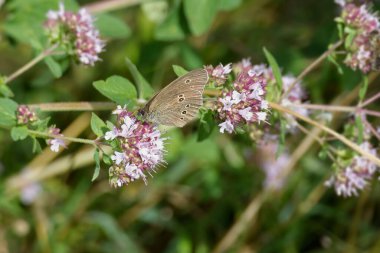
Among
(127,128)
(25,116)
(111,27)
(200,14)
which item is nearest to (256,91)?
(127,128)

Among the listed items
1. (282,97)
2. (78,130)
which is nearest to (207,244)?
(78,130)

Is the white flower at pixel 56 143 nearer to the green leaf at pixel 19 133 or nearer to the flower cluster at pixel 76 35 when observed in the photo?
the green leaf at pixel 19 133

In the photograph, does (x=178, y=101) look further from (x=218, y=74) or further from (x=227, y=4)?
(x=227, y=4)

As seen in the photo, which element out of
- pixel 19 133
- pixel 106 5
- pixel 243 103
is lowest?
pixel 106 5

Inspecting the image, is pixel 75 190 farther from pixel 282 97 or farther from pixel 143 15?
pixel 282 97

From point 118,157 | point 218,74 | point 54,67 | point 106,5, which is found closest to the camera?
point 118,157

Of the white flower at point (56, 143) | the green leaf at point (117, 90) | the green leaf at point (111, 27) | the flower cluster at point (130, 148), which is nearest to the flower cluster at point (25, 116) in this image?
the white flower at point (56, 143)
